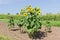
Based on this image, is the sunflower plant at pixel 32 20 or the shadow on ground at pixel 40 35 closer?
the sunflower plant at pixel 32 20

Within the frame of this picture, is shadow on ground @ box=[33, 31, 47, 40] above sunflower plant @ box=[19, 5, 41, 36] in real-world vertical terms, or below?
below

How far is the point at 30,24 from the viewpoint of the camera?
64.4ft

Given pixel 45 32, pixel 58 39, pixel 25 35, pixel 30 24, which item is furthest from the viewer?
pixel 45 32

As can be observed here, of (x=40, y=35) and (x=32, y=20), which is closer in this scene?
(x=32, y=20)

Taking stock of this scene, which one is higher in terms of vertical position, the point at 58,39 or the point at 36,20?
the point at 36,20

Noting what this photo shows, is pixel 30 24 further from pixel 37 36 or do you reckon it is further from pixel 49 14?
pixel 49 14

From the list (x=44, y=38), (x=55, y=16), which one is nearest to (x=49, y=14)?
(x=55, y=16)

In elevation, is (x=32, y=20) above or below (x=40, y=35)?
above

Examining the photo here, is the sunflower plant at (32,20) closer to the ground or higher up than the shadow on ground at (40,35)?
higher up

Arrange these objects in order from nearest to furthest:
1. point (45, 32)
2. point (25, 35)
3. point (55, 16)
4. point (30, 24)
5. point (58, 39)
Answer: point (30, 24) < point (58, 39) < point (25, 35) < point (45, 32) < point (55, 16)

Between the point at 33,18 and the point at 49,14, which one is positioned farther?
the point at 49,14

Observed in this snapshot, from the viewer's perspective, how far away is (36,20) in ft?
65.0

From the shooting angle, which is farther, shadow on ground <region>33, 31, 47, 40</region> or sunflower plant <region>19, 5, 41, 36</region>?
shadow on ground <region>33, 31, 47, 40</region>

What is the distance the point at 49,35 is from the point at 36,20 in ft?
14.3
